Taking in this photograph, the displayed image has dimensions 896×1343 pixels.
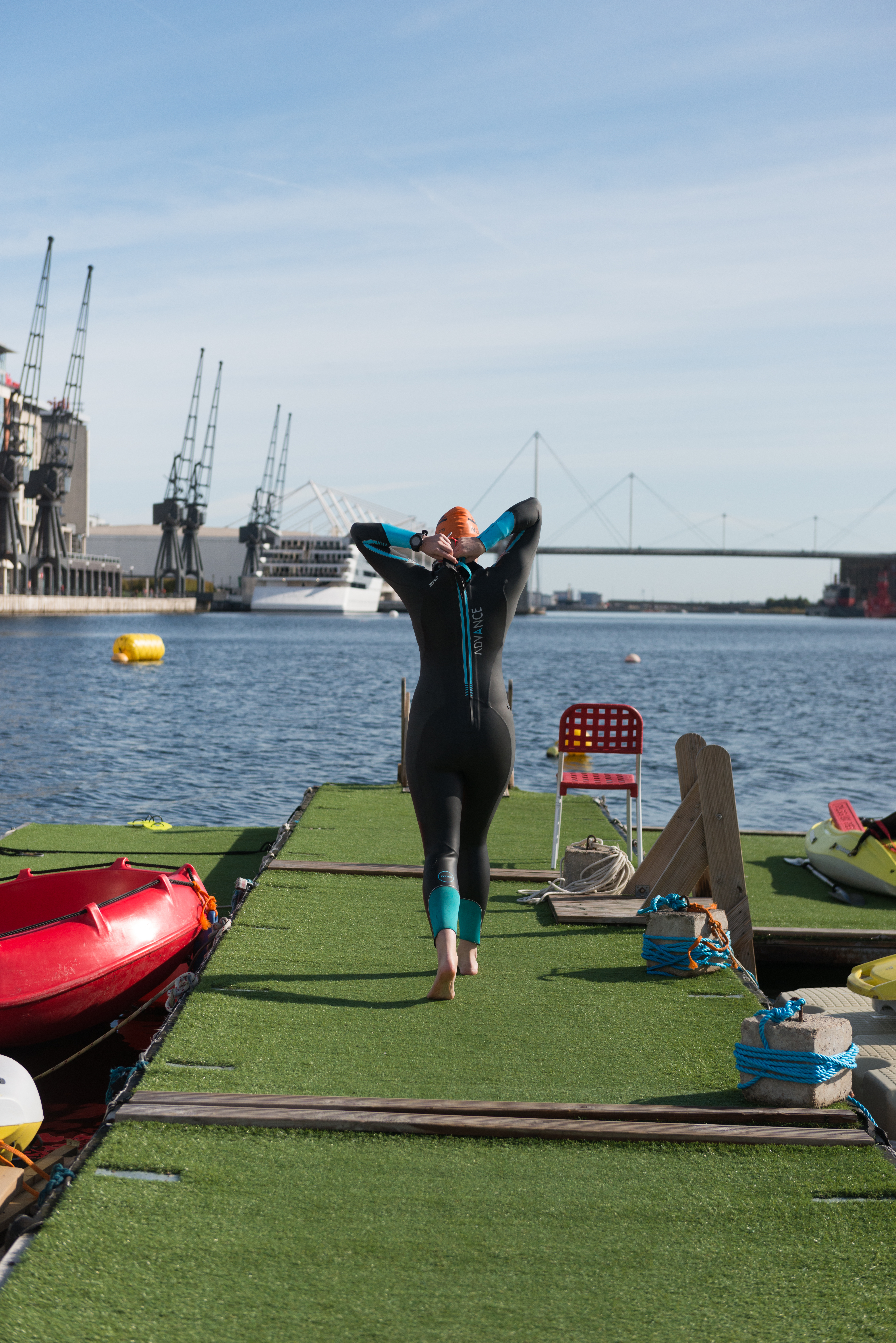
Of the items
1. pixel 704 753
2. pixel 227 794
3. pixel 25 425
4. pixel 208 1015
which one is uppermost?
pixel 25 425

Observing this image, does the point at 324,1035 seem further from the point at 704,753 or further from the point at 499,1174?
the point at 704,753

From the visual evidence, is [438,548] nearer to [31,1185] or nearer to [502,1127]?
[502,1127]

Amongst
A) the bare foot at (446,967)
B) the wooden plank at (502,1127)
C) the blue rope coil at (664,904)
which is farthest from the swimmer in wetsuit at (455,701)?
the wooden plank at (502,1127)

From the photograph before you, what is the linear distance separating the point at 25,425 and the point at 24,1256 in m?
103

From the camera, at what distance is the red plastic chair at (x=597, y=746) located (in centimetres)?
730

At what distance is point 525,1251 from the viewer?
2.78m

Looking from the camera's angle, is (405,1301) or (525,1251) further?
(525,1251)

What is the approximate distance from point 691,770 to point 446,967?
2437 millimetres

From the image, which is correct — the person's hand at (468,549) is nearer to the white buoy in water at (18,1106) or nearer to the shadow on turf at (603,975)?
the shadow on turf at (603,975)

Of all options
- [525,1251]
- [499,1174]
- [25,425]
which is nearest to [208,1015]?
[499,1174]

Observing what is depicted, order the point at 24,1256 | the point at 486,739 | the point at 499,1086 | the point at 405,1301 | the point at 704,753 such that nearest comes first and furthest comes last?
1. the point at 405,1301
2. the point at 24,1256
3. the point at 499,1086
4. the point at 486,739
5. the point at 704,753

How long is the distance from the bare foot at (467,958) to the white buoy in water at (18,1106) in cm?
182

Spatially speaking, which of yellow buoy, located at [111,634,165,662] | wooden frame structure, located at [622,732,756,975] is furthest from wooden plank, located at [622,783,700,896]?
yellow buoy, located at [111,634,165,662]

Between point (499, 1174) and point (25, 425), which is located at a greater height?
point (25, 425)
